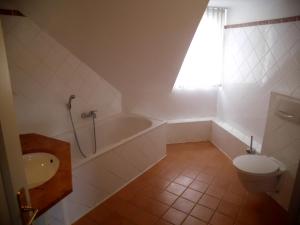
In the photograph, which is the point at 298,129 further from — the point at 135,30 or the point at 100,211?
the point at 100,211

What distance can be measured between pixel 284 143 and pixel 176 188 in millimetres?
1262

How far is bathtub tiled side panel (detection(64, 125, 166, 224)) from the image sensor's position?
204 centimetres

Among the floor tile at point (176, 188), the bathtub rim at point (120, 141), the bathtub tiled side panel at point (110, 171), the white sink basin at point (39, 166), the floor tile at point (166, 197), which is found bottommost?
the floor tile at point (166, 197)

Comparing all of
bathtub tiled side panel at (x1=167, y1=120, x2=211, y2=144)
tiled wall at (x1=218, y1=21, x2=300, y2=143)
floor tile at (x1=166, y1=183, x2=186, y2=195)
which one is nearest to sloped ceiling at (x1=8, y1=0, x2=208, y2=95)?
tiled wall at (x1=218, y1=21, x2=300, y2=143)

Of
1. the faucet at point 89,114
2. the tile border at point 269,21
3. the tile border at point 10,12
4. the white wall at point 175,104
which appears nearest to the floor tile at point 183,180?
the white wall at point 175,104

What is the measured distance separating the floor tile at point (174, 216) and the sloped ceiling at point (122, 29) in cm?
173

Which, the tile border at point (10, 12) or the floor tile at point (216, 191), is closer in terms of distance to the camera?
the tile border at point (10, 12)

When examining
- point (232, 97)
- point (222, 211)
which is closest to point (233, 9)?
point (232, 97)

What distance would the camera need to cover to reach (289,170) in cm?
208

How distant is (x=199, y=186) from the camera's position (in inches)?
101

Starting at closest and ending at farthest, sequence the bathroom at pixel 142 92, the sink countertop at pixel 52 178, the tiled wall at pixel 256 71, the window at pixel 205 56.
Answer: the sink countertop at pixel 52 178, the bathroom at pixel 142 92, the tiled wall at pixel 256 71, the window at pixel 205 56

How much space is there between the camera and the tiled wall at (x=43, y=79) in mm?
2131

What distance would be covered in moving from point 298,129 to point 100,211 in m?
2.09

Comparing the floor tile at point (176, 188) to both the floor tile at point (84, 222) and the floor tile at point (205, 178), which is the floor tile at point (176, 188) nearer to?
the floor tile at point (205, 178)
